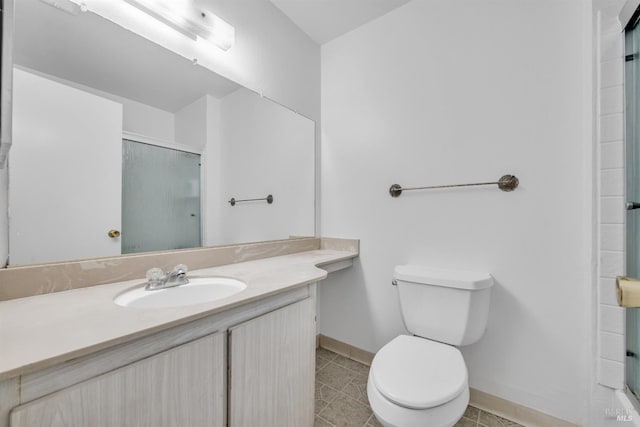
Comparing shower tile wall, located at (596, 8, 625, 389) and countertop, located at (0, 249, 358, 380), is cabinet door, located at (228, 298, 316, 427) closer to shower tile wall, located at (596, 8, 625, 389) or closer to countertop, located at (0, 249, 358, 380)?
countertop, located at (0, 249, 358, 380)

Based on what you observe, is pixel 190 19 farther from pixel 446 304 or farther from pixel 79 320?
pixel 446 304

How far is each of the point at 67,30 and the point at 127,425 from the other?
1.29 m

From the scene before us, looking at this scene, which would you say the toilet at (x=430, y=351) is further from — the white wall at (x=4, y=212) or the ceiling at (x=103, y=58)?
the ceiling at (x=103, y=58)

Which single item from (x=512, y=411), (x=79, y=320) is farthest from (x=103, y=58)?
(x=512, y=411)

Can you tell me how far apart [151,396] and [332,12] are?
213 cm

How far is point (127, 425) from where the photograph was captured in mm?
623

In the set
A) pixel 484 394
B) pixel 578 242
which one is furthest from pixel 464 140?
pixel 484 394

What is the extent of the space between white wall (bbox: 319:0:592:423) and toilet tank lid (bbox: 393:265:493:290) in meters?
0.08

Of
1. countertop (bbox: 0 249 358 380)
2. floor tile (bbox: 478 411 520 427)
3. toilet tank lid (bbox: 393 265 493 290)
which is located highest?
countertop (bbox: 0 249 358 380)

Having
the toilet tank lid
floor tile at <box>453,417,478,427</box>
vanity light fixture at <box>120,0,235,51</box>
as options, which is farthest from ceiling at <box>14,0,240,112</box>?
floor tile at <box>453,417,478,427</box>

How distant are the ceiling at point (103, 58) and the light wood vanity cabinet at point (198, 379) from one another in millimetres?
985

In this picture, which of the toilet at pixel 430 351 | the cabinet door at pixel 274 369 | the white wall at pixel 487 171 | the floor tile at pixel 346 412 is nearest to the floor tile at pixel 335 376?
the floor tile at pixel 346 412

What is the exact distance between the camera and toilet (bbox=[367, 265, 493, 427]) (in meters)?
0.90

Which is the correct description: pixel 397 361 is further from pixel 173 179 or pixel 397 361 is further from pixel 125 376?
pixel 173 179
